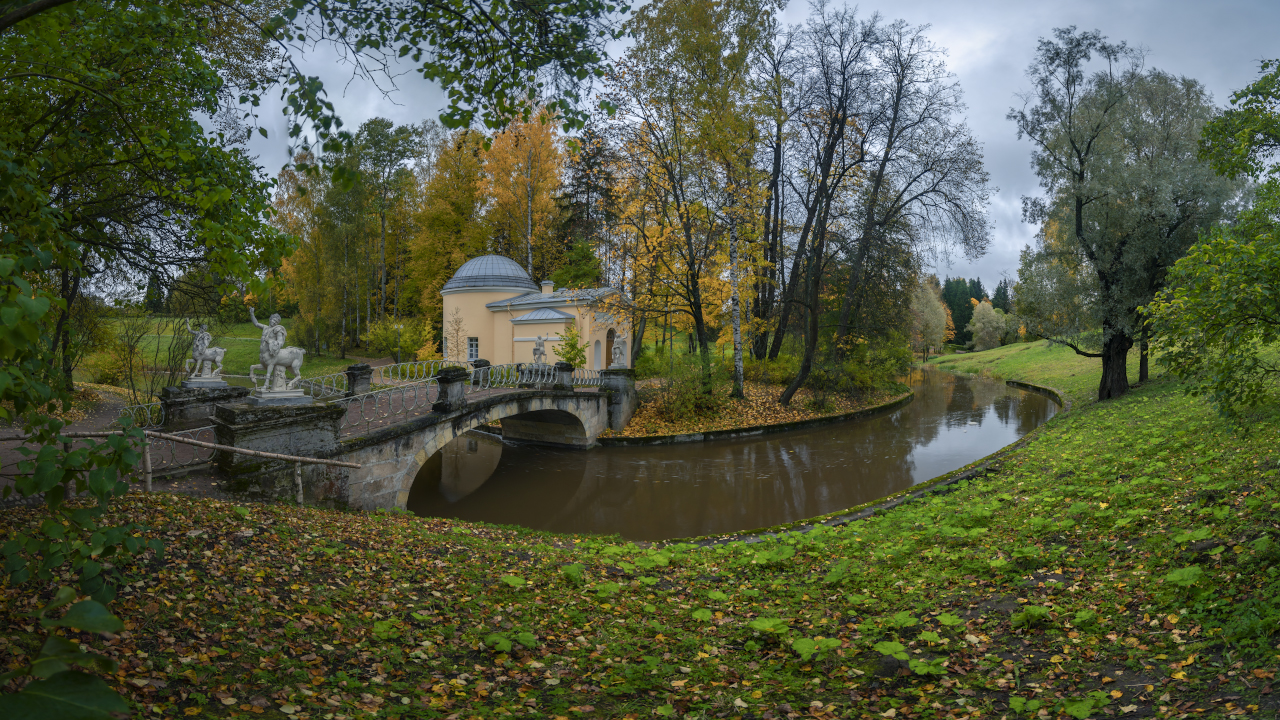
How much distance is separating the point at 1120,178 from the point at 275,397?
1747 centimetres

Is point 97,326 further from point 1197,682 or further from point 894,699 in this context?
point 1197,682

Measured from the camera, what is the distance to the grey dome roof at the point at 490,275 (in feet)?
81.6

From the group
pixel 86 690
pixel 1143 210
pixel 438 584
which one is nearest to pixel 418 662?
pixel 438 584

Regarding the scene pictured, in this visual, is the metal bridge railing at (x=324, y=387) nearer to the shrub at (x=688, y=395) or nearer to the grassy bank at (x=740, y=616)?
the grassy bank at (x=740, y=616)

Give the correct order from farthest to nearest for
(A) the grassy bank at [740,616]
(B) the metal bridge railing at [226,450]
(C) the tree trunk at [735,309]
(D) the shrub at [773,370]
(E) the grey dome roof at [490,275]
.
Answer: (E) the grey dome roof at [490,275], (D) the shrub at [773,370], (C) the tree trunk at [735,309], (B) the metal bridge railing at [226,450], (A) the grassy bank at [740,616]

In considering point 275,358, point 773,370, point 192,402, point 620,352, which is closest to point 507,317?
point 620,352

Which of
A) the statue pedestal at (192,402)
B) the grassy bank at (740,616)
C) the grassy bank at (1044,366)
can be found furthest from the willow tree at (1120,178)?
the statue pedestal at (192,402)

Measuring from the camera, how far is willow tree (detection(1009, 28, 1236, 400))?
13656mm

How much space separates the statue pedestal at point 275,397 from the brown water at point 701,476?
3545 mm

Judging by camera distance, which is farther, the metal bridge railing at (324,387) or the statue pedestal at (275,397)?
the metal bridge railing at (324,387)

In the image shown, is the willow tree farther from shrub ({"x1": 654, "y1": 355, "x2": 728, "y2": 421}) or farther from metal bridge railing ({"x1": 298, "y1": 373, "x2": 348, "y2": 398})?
metal bridge railing ({"x1": 298, "y1": 373, "x2": 348, "y2": 398})

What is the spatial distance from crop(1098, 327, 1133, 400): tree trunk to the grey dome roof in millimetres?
19573

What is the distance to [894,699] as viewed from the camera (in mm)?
3320

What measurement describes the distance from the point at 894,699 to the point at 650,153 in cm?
1621
